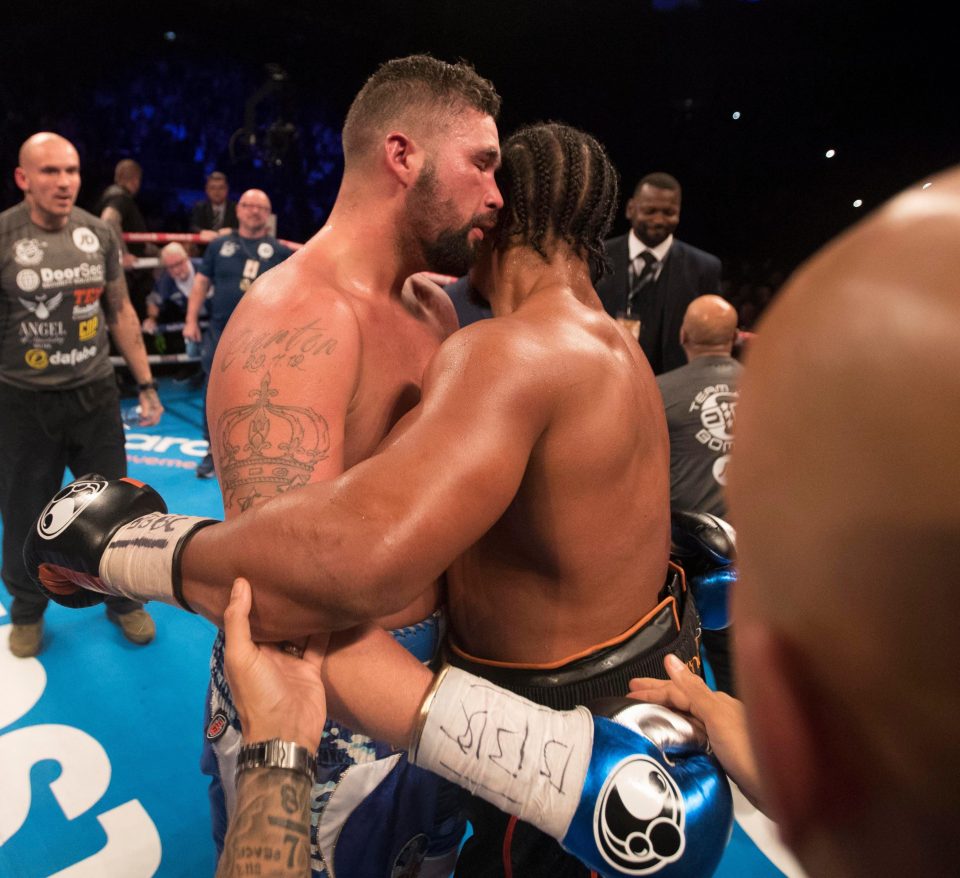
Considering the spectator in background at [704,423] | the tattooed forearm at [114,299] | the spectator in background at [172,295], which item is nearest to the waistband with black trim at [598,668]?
the spectator in background at [704,423]

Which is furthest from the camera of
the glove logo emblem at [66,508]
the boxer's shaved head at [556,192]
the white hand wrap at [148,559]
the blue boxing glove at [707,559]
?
the blue boxing glove at [707,559]

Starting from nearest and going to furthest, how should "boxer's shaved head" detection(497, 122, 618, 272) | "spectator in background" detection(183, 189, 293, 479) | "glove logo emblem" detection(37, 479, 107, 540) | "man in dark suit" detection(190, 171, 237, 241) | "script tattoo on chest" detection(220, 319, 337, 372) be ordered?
"glove logo emblem" detection(37, 479, 107, 540) < "script tattoo on chest" detection(220, 319, 337, 372) < "boxer's shaved head" detection(497, 122, 618, 272) < "spectator in background" detection(183, 189, 293, 479) < "man in dark suit" detection(190, 171, 237, 241)

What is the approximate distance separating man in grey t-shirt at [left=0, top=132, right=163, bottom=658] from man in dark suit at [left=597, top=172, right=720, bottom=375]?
2.22 m

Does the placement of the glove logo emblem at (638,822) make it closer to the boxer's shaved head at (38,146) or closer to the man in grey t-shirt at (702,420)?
the man in grey t-shirt at (702,420)

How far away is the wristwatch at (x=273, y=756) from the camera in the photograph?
820mm

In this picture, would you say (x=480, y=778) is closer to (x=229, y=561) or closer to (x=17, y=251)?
(x=229, y=561)

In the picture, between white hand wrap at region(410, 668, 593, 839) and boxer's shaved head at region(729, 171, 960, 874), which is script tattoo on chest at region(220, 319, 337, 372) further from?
boxer's shaved head at region(729, 171, 960, 874)

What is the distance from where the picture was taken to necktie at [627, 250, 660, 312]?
3352 mm

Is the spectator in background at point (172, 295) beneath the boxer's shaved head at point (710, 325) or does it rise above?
beneath

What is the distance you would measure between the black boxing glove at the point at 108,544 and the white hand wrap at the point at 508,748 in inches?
14.7

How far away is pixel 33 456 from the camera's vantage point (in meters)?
2.56

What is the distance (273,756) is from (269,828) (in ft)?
0.25

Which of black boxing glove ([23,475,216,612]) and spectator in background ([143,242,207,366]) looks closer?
black boxing glove ([23,475,216,612])

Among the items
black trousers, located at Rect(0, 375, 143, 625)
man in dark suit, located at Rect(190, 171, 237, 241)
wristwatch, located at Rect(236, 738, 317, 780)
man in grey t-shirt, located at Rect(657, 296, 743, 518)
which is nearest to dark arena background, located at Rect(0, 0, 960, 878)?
black trousers, located at Rect(0, 375, 143, 625)
